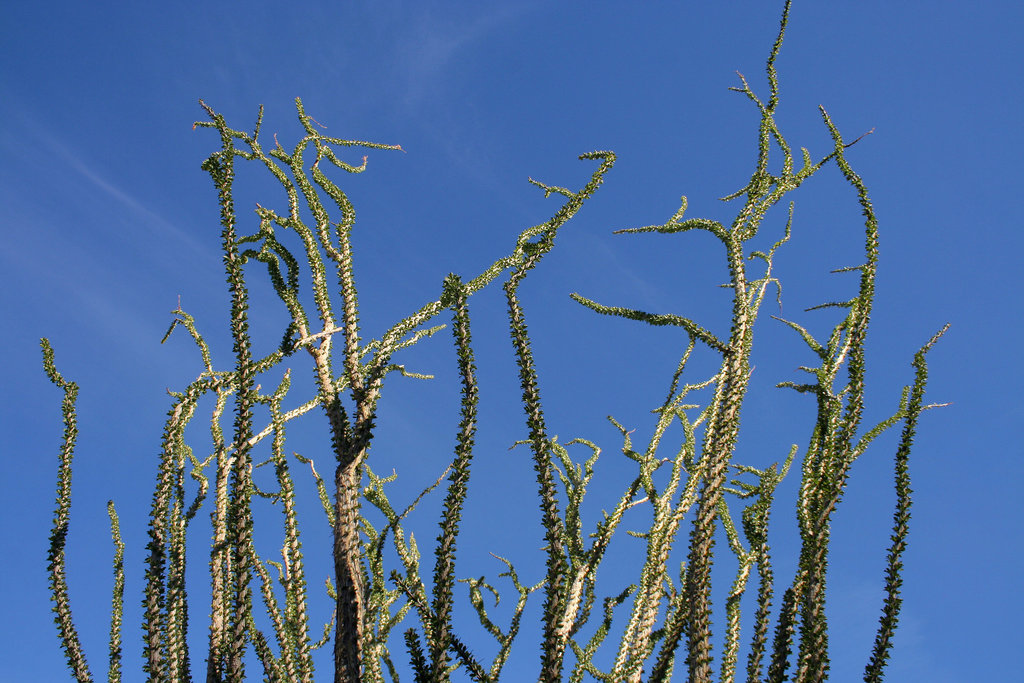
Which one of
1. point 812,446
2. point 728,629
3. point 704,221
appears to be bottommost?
point 728,629

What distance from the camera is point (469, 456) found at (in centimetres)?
445

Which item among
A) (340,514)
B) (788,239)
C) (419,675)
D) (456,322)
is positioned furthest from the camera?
(788,239)

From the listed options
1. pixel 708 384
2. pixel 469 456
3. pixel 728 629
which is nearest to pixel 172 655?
pixel 469 456

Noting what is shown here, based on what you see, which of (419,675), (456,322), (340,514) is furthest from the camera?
(456,322)

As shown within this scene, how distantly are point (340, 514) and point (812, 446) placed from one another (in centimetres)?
339

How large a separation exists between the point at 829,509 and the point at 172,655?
Answer: 206 inches

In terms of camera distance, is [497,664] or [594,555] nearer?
[594,555]

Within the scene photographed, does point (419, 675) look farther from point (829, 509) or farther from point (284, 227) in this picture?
point (284, 227)

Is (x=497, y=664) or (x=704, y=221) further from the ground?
(x=704, y=221)

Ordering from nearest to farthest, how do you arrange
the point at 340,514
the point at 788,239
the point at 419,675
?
the point at 419,675 → the point at 340,514 → the point at 788,239

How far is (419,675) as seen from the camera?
426 centimetres

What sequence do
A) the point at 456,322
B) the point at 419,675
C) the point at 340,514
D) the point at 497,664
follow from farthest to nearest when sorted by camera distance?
1. the point at 497,664
2. the point at 456,322
3. the point at 340,514
4. the point at 419,675

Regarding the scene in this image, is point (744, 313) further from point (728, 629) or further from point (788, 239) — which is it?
point (728, 629)

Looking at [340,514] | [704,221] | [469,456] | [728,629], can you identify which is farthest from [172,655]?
[704,221]
